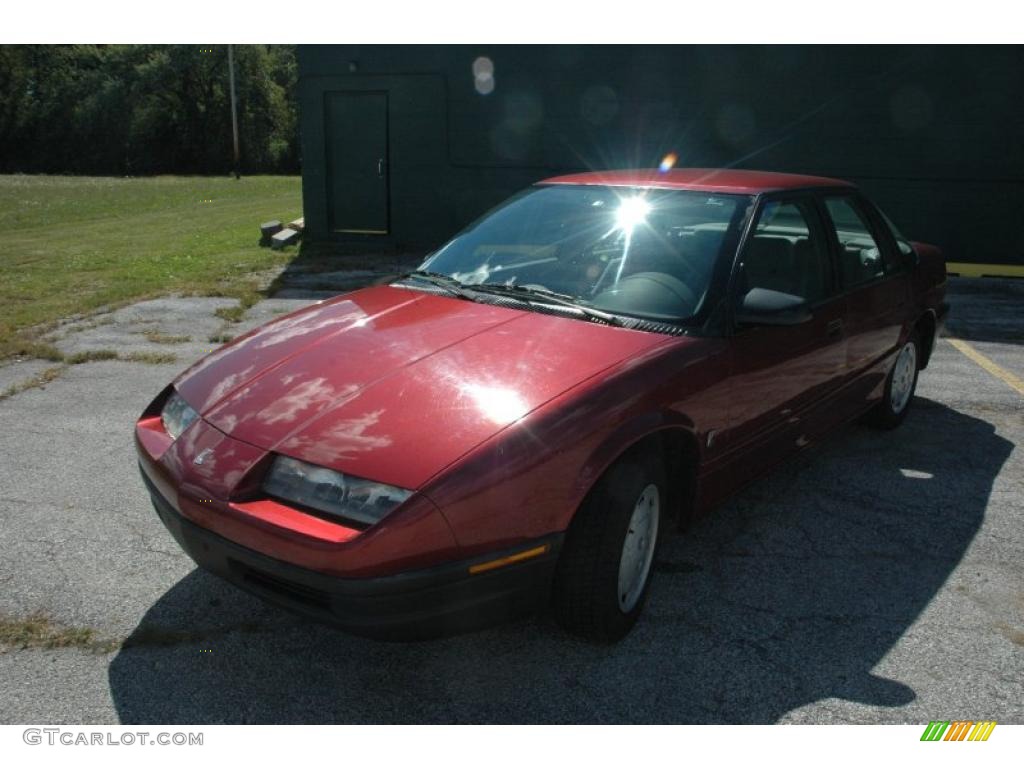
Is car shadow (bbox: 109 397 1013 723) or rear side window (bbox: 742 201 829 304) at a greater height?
rear side window (bbox: 742 201 829 304)

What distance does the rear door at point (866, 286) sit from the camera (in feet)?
13.9

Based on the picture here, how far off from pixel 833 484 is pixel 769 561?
1.01 meters

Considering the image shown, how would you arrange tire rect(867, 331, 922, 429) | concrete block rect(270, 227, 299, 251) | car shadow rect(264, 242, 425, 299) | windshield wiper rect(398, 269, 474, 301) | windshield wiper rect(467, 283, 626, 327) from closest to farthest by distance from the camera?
1. windshield wiper rect(467, 283, 626, 327)
2. windshield wiper rect(398, 269, 474, 301)
3. tire rect(867, 331, 922, 429)
4. car shadow rect(264, 242, 425, 299)
5. concrete block rect(270, 227, 299, 251)

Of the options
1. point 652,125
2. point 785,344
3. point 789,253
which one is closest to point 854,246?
point 789,253

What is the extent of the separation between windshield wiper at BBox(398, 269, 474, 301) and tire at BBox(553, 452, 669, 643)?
3.64 ft

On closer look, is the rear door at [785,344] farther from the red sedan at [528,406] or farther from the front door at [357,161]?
the front door at [357,161]

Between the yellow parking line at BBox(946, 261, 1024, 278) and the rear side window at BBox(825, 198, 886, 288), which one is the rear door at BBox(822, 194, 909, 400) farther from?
the yellow parking line at BBox(946, 261, 1024, 278)

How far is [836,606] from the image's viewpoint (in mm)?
3258

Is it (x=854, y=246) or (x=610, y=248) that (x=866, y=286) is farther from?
(x=610, y=248)

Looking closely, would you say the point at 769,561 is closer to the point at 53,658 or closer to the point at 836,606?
the point at 836,606

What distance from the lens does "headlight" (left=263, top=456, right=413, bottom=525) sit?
2.40 meters

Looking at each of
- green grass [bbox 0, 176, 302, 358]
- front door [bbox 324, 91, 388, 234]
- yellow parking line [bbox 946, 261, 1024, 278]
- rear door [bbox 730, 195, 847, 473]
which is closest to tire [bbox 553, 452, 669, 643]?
rear door [bbox 730, 195, 847, 473]

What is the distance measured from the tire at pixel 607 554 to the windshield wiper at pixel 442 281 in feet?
3.64

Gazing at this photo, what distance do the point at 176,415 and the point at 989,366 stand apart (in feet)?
20.1
